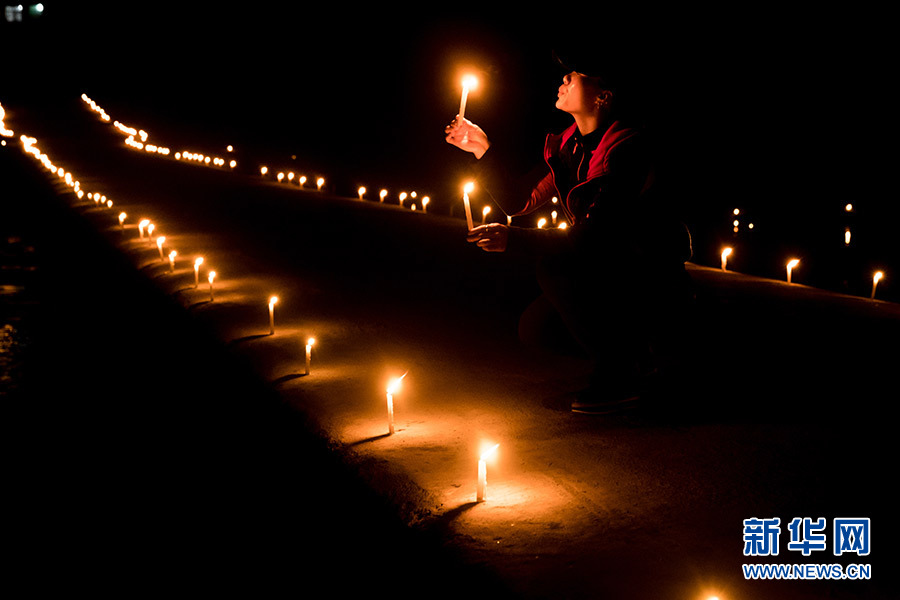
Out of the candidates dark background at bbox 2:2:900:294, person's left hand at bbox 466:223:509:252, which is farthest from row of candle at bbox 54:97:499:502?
dark background at bbox 2:2:900:294

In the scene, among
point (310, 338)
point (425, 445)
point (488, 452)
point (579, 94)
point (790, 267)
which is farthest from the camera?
point (790, 267)

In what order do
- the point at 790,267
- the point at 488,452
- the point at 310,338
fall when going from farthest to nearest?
the point at 790,267
the point at 310,338
the point at 488,452

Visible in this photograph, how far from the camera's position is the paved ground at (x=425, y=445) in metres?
3.21

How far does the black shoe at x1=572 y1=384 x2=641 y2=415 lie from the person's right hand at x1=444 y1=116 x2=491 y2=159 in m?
1.36

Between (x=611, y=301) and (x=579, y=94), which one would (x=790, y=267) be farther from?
(x=579, y=94)

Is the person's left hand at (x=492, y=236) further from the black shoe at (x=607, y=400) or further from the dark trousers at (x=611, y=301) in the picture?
the black shoe at (x=607, y=400)

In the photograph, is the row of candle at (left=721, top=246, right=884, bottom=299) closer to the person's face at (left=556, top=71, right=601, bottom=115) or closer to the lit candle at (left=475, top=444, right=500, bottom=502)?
the person's face at (left=556, top=71, right=601, bottom=115)

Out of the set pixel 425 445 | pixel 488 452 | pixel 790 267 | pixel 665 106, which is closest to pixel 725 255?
pixel 790 267

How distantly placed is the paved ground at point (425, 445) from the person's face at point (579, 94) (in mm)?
1504

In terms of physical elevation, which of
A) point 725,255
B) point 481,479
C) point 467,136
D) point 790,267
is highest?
point 467,136

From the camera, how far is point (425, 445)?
13.5 ft

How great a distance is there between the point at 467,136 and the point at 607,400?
1.49 metres

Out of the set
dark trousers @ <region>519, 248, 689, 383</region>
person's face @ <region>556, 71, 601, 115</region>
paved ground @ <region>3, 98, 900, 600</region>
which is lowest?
paved ground @ <region>3, 98, 900, 600</region>

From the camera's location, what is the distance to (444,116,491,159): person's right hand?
14.5 feet
